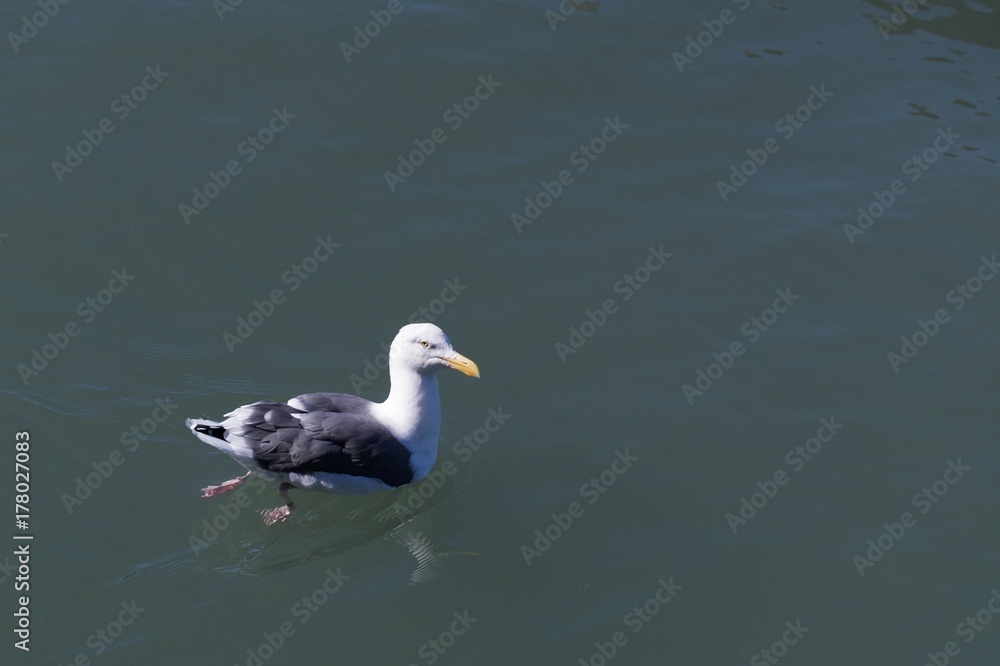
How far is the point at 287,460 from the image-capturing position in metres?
Result: 9.55

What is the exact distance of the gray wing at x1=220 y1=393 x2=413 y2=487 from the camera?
9.52 metres

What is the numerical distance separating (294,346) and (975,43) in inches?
388

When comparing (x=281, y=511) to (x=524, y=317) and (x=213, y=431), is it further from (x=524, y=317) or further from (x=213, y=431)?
(x=524, y=317)

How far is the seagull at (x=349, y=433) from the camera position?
9.52 metres

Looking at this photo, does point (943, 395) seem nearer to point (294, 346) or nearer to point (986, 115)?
point (986, 115)

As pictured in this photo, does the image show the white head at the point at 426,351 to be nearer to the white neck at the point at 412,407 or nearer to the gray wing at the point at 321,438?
the white neck at the point at 412,407

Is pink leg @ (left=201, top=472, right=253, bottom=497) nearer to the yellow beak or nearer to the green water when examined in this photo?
the green water

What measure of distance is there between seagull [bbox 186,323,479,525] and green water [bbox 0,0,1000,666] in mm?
347

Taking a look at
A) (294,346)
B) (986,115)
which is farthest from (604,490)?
(986,115)

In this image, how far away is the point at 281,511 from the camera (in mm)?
9883

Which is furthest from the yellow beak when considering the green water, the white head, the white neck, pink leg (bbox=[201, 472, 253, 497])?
pink leg (bbox=[201, 472, 253, 497])

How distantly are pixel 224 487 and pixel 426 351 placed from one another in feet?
6.60

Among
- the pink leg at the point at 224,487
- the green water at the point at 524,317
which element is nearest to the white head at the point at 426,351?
the green water at the point at 524,317

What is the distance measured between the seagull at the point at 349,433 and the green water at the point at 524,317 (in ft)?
1.14
